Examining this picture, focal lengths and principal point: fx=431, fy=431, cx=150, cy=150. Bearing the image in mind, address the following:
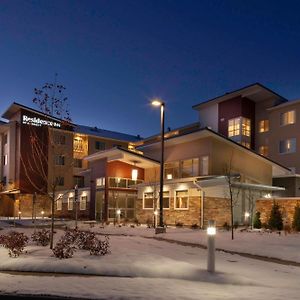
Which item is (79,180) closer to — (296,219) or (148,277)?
(296,219)

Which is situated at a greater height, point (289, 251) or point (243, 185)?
point (243, 185)

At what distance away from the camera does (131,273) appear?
965 centimetres

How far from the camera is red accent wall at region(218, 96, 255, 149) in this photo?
1889 inches

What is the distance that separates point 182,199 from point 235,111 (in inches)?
826

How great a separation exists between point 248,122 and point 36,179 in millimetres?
26872

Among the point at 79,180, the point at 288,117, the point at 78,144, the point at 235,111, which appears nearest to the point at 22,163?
the point at 78,144

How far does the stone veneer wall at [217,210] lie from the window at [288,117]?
1865cm

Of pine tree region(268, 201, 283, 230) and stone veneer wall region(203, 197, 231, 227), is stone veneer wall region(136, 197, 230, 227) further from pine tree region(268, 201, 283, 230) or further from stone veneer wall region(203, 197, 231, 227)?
pine tree region(268, 201, 283, 230)

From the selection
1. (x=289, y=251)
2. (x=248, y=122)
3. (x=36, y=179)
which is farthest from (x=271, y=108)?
(x=289, y=251)

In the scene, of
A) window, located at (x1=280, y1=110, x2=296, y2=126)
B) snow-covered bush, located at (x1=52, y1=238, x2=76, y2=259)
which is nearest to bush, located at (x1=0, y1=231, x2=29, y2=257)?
snow-covered bush, located at (x1=52, y1=238, x2=76, y2=259)

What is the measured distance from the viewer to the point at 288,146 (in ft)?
148

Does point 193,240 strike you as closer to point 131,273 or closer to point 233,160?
point 131,273

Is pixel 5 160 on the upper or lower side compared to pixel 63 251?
upper

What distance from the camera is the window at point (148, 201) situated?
33531mm
